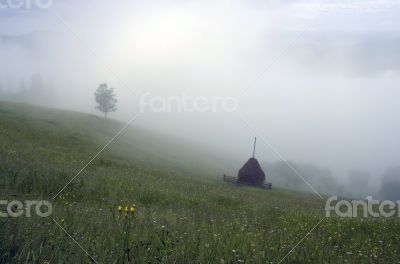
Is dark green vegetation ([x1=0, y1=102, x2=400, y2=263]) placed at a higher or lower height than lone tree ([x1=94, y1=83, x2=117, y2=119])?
lower

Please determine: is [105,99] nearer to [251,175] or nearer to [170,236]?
[251,175]

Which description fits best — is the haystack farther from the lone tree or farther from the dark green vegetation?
the lone tree

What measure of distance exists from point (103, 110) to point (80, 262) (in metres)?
126

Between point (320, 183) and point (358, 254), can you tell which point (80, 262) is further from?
point (320, 183)

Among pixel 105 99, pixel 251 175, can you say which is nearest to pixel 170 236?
pixel 251 175

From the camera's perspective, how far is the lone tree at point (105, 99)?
128000mm

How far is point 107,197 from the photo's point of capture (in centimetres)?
1166

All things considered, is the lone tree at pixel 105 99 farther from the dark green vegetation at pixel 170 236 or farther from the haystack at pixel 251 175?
the dark green vegetation at pixel 170 236

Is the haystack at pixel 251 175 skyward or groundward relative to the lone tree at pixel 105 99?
groundward

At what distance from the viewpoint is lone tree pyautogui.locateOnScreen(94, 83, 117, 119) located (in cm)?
12800

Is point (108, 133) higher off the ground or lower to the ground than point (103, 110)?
lower

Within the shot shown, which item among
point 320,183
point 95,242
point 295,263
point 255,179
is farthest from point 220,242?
point 320,183

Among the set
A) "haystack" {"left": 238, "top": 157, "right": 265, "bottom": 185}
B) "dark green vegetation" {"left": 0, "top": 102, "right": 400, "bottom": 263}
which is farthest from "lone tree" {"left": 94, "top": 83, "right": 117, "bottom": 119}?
"dark green vegetation" {"left": 0, "top": 102, "right": 400, "bottom": 263}

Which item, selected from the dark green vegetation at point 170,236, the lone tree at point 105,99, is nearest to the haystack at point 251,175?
the dark green vegetation at point 170,236
